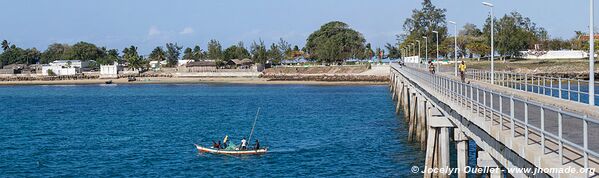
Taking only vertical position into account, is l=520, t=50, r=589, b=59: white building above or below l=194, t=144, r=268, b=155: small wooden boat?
above

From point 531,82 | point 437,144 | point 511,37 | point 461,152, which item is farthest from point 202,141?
point 511,37

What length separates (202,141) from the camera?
2072 inches

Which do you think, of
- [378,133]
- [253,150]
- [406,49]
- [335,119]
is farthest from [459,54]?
[253,150]

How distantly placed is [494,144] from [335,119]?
164 ft

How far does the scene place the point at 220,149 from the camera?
44906 mm

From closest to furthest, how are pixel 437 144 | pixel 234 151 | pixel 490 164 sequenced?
pixel 490 164 < pixel 437 144 < pixel 234 151

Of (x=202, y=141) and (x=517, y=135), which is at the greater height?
(x=517, y=135)

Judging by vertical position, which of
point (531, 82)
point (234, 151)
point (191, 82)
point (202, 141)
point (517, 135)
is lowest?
point (202, 141)

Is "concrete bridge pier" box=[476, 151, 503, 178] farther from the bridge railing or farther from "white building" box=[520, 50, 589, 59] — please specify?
"white building" box=[520, 50, 589, 59]

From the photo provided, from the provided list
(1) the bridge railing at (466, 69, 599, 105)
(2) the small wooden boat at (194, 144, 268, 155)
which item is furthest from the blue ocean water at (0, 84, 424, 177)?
(1) the bridge railing at (466, 69, 599, 105)

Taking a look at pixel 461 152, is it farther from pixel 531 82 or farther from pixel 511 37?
pixel 511 37

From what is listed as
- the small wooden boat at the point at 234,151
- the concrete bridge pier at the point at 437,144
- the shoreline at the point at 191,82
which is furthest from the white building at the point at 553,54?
the concrete bridge pier at the point at 437,144

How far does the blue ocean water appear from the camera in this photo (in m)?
A: 39.5

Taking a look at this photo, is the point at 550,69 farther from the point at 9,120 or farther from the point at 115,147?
the point at 115,147
